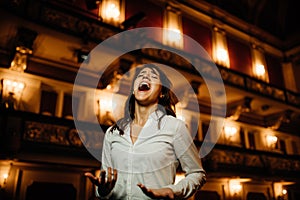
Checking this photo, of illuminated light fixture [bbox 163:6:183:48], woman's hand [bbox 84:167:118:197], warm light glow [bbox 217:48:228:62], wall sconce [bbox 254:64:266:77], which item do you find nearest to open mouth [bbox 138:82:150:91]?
woman's hand [bbox 84:167:118:197]

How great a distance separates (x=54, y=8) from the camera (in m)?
9.17

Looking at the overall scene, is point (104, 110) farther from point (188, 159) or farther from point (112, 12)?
point (188, 159)

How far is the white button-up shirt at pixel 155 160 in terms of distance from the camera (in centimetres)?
162

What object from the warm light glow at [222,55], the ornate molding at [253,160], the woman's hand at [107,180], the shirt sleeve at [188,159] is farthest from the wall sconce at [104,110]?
the woman's hand at [107,180]

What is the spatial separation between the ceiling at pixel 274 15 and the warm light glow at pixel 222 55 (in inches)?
127

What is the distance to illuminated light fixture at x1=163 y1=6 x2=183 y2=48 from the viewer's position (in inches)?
527

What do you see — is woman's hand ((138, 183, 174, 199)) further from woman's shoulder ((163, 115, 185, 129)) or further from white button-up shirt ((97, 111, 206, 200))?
woman's shoulder ((163, 115, 185, 129))

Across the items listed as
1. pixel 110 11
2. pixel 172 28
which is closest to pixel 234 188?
pixel 172 28

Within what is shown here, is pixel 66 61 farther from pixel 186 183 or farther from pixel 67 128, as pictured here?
pixel 186 183

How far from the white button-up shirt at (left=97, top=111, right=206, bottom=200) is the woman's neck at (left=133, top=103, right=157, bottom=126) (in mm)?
131

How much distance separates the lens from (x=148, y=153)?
65.7 inches

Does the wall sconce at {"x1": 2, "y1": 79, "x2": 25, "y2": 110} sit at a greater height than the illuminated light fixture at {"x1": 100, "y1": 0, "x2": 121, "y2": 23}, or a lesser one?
lesser

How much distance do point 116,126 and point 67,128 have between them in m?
6.63

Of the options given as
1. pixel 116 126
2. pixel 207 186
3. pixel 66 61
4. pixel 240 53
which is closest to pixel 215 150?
pixel 207 186
